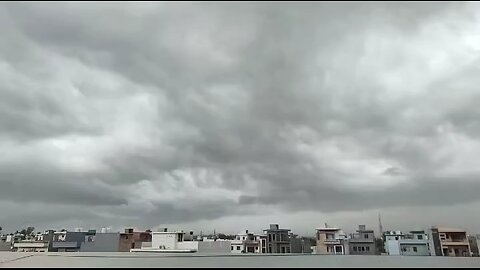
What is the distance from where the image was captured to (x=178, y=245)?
59469 millimetres

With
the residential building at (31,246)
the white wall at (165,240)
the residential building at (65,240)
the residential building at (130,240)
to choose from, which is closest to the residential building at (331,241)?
the white wall at (165,240)

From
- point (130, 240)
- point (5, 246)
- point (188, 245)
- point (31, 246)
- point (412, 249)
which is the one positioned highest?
point (130, 240)

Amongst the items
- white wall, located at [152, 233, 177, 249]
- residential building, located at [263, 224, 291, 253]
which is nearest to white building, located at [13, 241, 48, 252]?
white wall, located at [152, 233, 177, 249]

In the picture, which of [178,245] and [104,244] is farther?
[104,244]

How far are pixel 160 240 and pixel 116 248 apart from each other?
375 inches

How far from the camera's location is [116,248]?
65125mm

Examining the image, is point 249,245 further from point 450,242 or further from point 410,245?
point 450,242

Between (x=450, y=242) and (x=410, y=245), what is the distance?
205 inches

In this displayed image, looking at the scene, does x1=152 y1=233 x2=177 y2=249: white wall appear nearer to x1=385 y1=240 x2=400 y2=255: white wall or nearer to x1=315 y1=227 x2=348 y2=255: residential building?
x1=315 y1=227 x2=348 y2=255: residential building

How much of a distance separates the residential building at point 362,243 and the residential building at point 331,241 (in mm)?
922

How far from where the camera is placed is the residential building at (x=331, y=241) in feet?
183

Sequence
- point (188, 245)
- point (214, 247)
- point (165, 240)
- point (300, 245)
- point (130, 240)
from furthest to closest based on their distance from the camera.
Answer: point (130, 240)
point (300, 245)
point (165, 240)
point (214, 247)
point (188, 245)

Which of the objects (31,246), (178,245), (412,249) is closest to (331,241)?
(412,249)

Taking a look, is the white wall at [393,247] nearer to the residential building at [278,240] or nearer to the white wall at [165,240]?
the residential building at [278,240]
